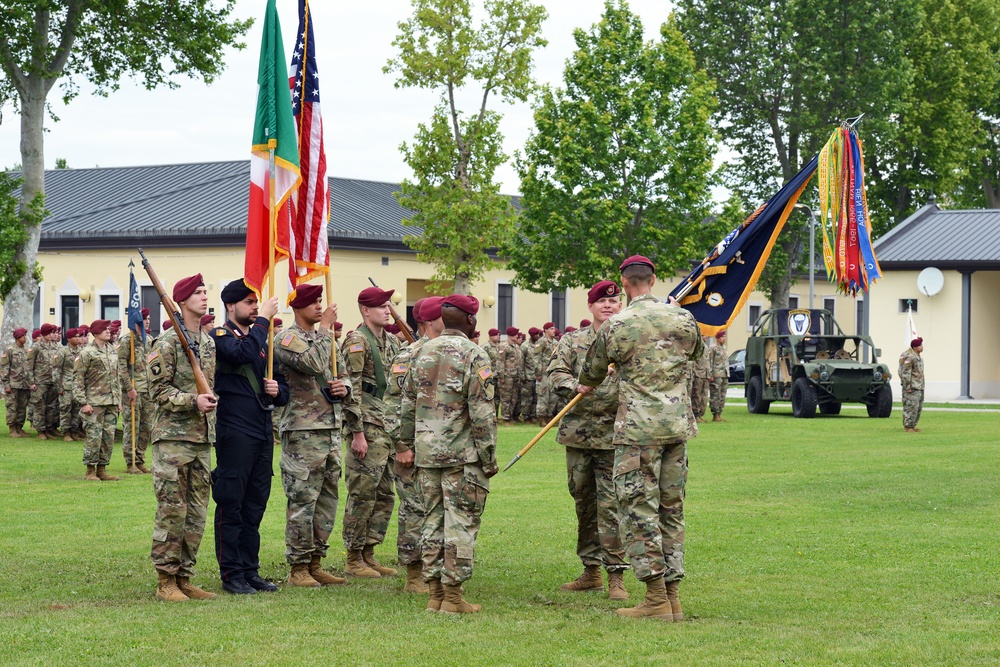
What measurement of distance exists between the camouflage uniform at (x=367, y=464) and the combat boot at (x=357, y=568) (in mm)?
58

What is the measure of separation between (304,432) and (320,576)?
41.5 inches

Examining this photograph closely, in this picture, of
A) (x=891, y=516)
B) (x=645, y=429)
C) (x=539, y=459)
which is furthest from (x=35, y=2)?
(x=645, y=429)

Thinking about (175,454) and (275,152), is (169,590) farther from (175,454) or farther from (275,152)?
(275,152)

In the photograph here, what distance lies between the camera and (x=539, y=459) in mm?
19359

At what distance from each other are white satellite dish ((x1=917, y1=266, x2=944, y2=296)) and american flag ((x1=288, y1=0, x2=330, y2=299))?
31.5m

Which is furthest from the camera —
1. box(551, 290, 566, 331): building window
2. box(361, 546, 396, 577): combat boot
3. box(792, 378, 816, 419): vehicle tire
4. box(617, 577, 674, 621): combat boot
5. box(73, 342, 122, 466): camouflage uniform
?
box(551, 290, 566, 331): building window

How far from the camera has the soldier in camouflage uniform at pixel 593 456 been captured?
9.05 meters

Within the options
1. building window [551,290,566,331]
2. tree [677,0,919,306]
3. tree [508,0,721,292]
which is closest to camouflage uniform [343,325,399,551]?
tree [508,0,721,292]

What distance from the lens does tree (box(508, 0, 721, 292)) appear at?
130 feet

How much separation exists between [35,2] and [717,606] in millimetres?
24235

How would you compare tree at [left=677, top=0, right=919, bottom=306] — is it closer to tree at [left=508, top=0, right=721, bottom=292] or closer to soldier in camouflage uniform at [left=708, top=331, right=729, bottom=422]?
tree at [left=508, top=0, right=721, bottom=292]

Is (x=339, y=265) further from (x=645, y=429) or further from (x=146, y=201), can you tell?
(x=645, y=429)

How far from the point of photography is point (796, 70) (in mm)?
48625

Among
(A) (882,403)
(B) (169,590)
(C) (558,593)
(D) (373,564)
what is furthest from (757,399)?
(B) (169,590)
